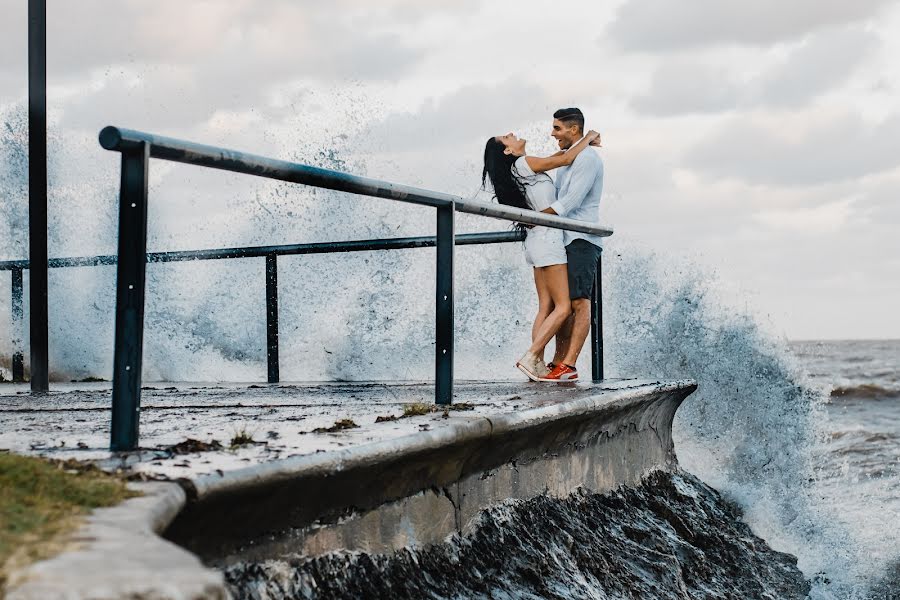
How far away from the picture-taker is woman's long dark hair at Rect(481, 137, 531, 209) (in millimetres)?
6098

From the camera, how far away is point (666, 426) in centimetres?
563

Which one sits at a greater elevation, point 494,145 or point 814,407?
point 494,145

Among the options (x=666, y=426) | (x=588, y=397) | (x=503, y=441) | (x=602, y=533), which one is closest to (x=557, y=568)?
(x=503, y=441)

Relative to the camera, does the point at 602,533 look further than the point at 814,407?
→ No

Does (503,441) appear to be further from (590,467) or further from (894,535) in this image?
(894,535)

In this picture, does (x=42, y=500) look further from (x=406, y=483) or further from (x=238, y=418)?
(x=238, y=418)

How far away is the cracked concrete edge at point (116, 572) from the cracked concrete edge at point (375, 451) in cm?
37

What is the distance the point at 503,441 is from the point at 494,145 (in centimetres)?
314

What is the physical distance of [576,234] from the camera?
590 centimetres

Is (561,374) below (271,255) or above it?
below

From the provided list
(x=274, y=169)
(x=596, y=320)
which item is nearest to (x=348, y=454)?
(x=274, y=169)

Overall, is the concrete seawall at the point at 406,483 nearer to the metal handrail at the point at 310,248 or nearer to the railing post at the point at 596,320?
the railing post at the point at 596,320

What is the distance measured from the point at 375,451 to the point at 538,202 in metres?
3.81

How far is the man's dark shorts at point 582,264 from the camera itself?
5.88 metres
